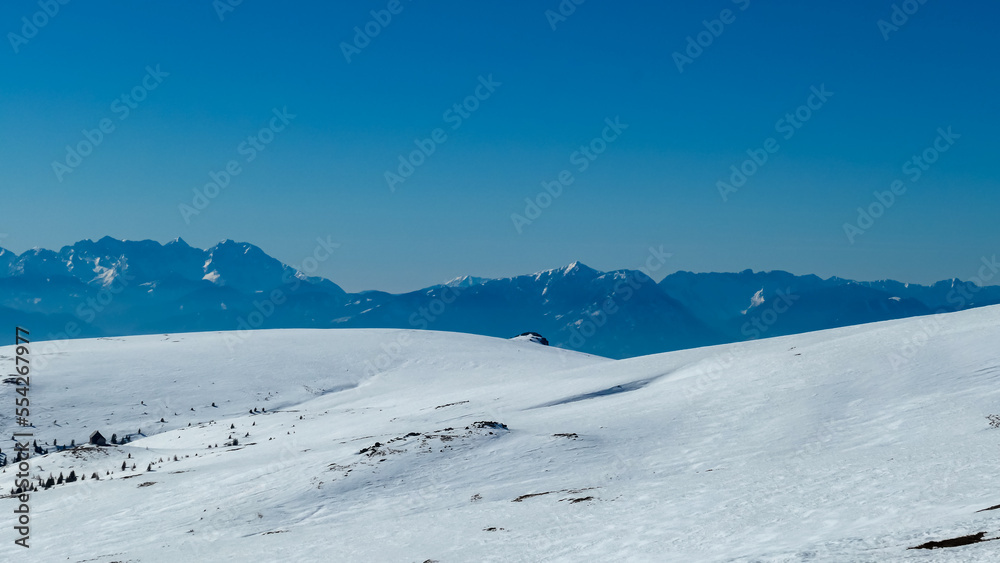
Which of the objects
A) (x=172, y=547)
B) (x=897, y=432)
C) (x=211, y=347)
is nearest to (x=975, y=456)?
(x=897, y=432)

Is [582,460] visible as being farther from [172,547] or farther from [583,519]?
[172,547]

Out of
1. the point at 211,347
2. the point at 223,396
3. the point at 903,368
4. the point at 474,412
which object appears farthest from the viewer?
the point at 211,347

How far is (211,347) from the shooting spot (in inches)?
2990

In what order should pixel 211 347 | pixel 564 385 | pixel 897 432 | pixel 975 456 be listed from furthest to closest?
pixel 211 347
pixel 564 385
pixel 897 432
pixel 975 456

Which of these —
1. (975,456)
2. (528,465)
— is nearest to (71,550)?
(528,465)

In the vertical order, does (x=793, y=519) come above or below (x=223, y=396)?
below

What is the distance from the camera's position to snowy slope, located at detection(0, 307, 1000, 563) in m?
16.7

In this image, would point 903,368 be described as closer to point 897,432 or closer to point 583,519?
point 897,432

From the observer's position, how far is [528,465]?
90.7ft

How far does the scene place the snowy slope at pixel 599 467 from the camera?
1672cm

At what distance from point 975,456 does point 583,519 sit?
1103 cm

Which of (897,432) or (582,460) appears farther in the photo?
(582,460)

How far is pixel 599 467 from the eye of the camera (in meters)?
26.5

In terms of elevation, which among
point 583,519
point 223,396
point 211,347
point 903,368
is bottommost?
point 583,519
